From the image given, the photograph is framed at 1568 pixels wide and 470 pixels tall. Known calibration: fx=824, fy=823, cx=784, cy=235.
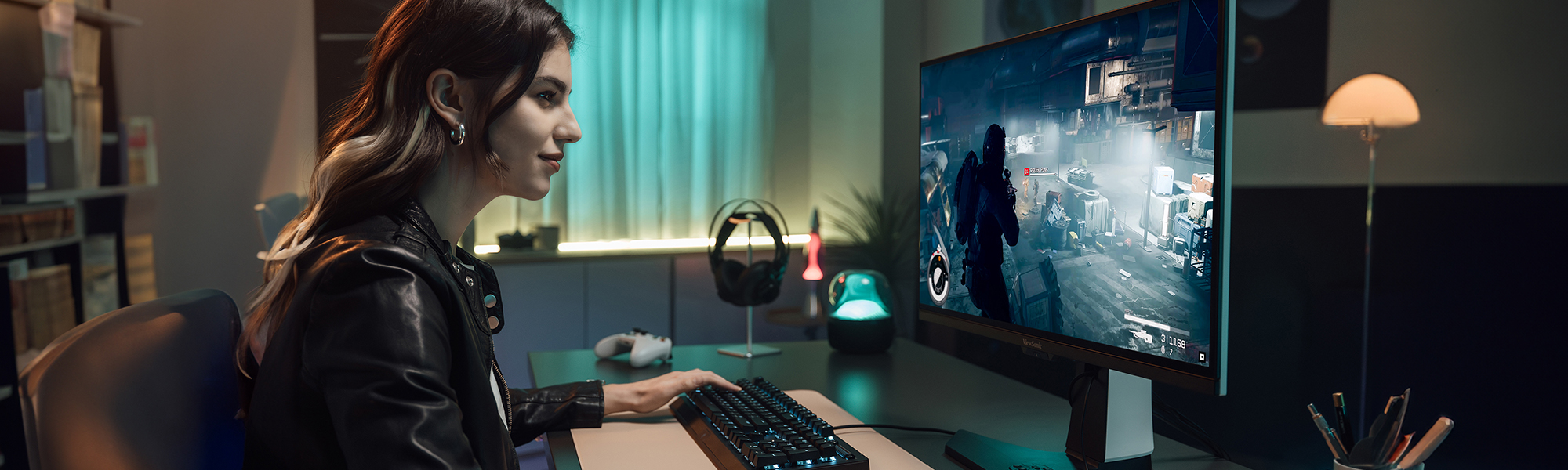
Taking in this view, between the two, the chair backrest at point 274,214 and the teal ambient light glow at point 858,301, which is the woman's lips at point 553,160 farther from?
the chair backrest at point 274,214

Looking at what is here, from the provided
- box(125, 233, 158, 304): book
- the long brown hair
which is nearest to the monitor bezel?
the long brown hair

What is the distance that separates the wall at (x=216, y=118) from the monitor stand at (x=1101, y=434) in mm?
2853

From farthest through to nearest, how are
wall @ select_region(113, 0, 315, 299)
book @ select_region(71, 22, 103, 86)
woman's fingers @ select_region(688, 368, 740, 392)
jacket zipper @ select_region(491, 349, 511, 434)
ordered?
wall @ select_region(113, 0, 315, 299)
book @ select_region(71, 22, 103, 86)
woman's fingers @ select_region(688, 368, 740, 392)
jacket zipper @ select_region(491, 349, 511, 434)

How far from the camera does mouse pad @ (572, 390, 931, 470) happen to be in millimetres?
937

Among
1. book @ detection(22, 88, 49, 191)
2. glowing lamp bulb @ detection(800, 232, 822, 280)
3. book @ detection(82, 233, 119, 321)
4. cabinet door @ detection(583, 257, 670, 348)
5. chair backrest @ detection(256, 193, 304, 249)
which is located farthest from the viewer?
cabinet door @ detection(583, 257, 670, 348)

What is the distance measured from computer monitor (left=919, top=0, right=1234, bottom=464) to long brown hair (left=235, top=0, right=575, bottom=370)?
0.57 m

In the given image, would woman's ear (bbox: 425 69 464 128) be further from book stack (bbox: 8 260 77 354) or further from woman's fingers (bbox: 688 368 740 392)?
book stack (bbox: 8 260 77 354)

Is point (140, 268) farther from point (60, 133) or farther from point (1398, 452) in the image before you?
point (1398, 452)

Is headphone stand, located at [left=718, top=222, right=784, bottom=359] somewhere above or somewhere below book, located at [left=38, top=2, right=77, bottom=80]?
below

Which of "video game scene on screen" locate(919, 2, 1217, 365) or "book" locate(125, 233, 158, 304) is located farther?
"book" locate(125, 233, 158, 304)

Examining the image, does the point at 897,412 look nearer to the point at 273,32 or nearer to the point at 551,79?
the point at 551,79

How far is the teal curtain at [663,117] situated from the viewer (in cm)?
346

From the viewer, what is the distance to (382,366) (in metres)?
0.59

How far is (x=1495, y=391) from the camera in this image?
1.05 meters
